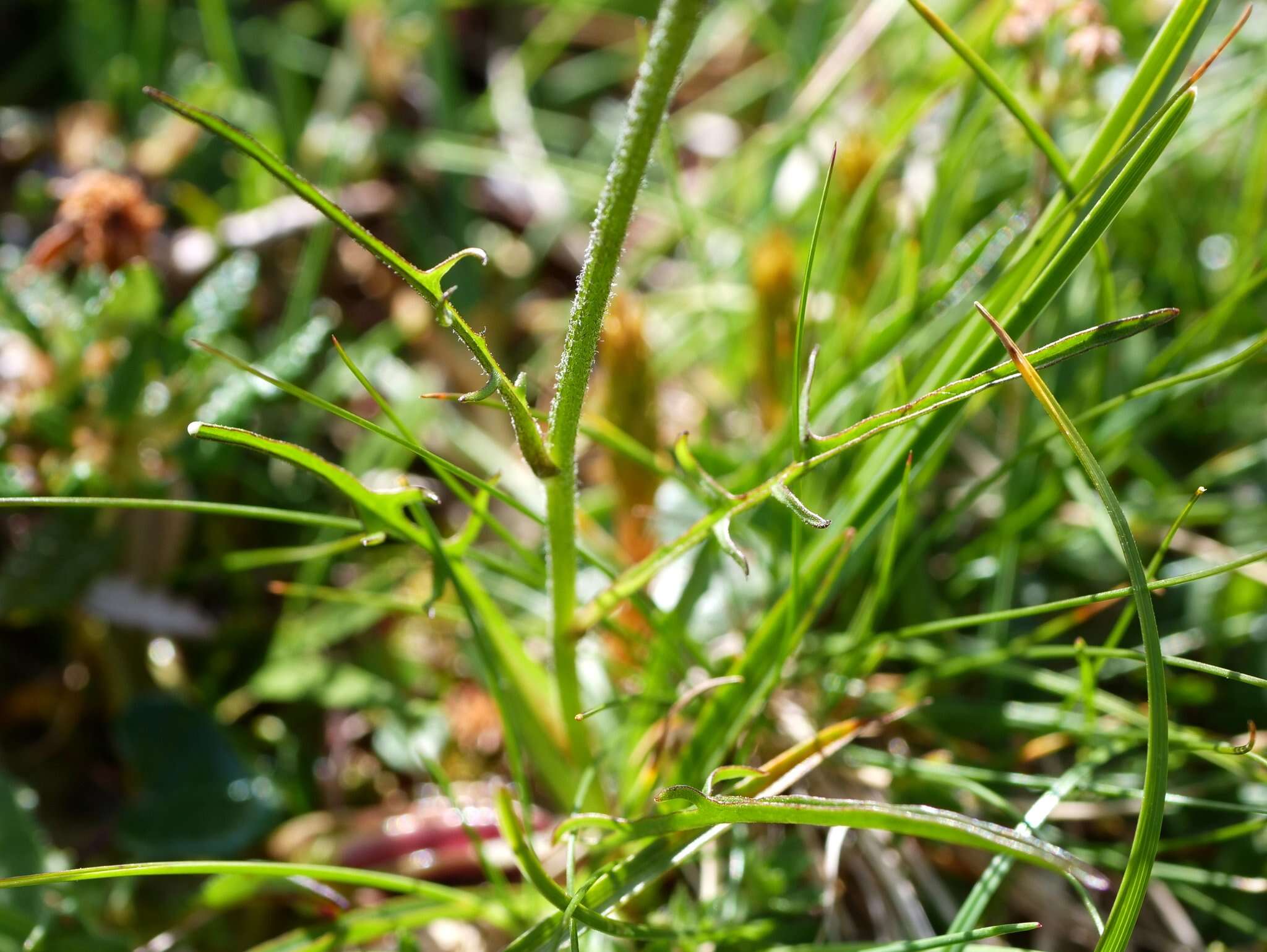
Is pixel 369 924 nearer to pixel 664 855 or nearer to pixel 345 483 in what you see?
pixel 664 855

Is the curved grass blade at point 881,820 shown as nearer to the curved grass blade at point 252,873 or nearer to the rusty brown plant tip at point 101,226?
the curved grass blade at point 252,873

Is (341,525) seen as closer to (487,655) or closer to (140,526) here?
(487,655)

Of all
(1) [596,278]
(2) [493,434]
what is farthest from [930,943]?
(2) [493,434]

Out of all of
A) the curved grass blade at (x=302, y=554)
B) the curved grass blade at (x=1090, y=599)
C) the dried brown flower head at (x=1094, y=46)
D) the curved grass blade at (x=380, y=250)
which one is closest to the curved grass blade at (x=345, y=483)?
the curved grass blade at (x=302, y=554)

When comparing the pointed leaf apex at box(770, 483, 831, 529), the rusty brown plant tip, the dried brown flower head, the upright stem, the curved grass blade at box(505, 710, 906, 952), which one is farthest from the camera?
the rusty brown plant tip

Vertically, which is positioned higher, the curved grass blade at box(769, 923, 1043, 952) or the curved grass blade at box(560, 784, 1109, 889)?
the curved grass blade at box(560, 784, 1109, 889)

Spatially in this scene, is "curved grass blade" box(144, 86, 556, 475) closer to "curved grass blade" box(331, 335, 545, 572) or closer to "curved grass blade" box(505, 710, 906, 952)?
"curved grass blade" box(331, 335, 545, 572)

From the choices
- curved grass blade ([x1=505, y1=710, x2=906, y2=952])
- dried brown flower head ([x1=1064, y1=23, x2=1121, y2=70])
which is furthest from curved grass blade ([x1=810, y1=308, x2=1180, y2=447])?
dried brown flower head ([x1=1064, y1=23, x2=1121, y2=70])
